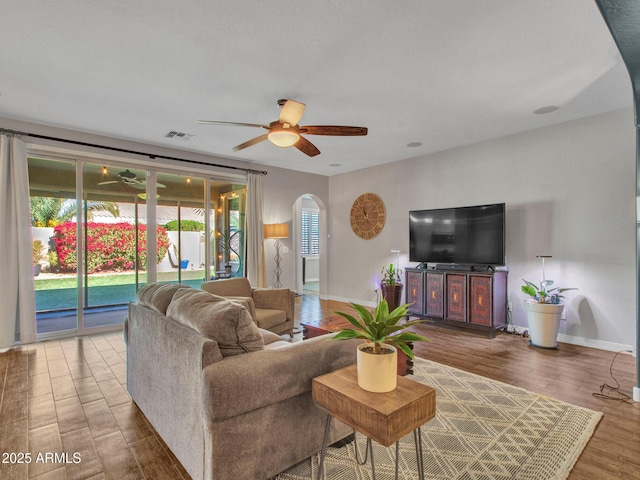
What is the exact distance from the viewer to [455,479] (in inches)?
66.8

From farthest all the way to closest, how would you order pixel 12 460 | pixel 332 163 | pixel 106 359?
pixel 332 163 → pixel 106 359 → pixel 12 460

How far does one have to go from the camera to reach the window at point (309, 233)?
923cm

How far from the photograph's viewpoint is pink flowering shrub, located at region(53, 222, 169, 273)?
14.3 feet

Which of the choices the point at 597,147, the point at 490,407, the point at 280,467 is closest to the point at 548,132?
the point at 597,147

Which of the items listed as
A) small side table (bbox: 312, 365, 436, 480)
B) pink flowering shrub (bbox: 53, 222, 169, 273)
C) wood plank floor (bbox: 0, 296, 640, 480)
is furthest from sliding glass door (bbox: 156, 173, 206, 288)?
small side table (bbox: 312, 365, 436, 480)

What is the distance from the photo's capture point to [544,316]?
12.1ft

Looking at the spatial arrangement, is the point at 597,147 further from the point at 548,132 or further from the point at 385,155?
the point at 385,155

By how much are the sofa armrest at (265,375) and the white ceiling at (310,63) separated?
2.06 m

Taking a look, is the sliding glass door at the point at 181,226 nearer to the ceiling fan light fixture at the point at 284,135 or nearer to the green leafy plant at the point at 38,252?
the green leafy plant at the point at 38,252

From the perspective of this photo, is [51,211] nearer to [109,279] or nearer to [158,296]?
[109,279]

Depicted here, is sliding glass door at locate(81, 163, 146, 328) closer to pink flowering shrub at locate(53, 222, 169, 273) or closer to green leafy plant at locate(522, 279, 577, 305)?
pink flowering shrub at locate(53, 222, 169, 273)

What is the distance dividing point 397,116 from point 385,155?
5.75 feet

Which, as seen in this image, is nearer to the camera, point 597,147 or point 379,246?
point 597,147

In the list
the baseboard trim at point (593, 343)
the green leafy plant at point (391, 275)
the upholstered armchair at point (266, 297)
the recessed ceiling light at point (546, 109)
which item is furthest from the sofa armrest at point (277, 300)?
the recessed ceiling light at point (546, 109)
